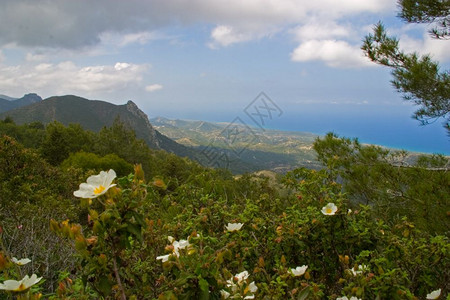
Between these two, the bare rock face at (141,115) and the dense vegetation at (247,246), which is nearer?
the dense vegetation at (247,246)

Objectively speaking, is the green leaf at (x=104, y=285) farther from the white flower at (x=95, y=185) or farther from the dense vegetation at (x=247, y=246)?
the white flower at (x=95, y=185)

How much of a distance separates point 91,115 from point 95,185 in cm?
10789

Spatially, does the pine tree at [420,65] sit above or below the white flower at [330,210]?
above

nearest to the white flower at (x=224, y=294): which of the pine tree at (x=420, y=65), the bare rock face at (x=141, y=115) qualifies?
the pine tree at (x=420, y=65)

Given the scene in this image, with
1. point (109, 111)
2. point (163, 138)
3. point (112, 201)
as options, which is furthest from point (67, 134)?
point (109, 111)

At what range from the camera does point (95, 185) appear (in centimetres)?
113

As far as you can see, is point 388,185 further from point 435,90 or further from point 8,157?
point 8,157

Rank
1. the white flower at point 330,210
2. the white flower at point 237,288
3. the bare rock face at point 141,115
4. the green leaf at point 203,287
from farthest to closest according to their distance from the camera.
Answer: the bare rock face at point 141,115 → the white flower at point 330,210 → the white flower at point 237,288 → the green leaf at point 203,287

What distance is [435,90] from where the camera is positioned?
445 cm

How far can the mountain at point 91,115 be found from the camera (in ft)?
281

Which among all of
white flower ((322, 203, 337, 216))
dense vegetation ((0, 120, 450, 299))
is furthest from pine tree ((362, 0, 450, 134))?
white flower ((322, 203, 337, 216))

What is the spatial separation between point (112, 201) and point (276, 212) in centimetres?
191

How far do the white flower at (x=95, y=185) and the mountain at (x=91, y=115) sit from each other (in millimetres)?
81165

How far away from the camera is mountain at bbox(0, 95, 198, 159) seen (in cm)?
8550
